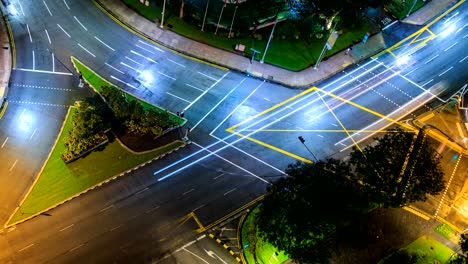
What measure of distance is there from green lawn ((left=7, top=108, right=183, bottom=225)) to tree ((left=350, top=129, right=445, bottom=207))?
28881 millimetres

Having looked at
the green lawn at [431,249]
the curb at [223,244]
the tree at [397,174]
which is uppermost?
the curb at [223,244]

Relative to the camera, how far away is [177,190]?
62531mm

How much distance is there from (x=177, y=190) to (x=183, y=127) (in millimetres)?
11202

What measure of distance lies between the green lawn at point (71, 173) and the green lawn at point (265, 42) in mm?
23969

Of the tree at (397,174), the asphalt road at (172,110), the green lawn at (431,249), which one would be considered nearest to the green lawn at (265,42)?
the asphalt road at (172,110)

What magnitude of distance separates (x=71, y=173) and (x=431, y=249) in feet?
173

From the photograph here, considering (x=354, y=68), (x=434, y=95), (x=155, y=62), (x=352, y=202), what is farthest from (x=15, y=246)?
(x=434, y=95)

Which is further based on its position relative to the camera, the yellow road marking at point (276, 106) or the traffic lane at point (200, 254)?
the yellow road marking at point (276, 106)

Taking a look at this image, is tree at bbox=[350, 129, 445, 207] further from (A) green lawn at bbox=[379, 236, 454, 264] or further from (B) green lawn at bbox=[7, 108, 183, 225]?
(B) green lawn at bbox=[7, 108, 183, 225]

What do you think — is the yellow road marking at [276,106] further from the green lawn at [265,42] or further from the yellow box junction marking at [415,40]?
the yellow box junction marking at [415,40]

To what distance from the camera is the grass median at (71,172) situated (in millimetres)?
58250

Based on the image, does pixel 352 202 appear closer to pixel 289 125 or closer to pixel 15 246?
pixel 289 125

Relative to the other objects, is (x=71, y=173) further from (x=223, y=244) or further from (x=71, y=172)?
(x=223, y=244)

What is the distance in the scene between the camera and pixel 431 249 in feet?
206
